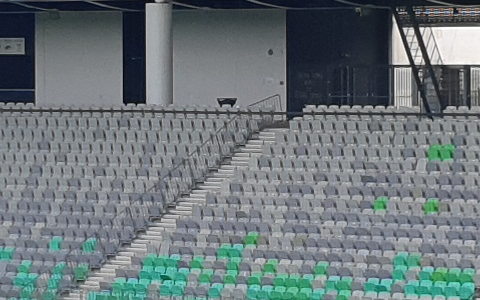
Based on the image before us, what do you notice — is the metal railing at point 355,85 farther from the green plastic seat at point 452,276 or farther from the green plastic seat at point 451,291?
the green plastic seat at point 451,291

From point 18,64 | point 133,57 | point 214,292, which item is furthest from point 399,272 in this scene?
point 18,64

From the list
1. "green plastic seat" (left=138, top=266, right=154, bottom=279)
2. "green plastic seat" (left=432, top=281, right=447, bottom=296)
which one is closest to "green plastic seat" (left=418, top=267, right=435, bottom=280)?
"green plastic seat" (left=432, top=281, right=447, bottom=296)

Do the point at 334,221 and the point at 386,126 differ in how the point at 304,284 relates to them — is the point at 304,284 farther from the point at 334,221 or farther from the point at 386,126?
the point at 386,126

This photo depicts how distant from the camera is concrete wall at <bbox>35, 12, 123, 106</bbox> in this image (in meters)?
33.7

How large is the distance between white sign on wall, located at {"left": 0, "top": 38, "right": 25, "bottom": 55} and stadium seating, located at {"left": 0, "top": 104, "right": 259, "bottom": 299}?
4351 millimetres

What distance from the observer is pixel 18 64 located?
34.9 m

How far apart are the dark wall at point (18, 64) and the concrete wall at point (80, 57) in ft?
1.77

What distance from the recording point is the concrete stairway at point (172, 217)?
78.4 ft

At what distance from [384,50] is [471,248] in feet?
42.4

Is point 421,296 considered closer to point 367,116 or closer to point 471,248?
point 471,248

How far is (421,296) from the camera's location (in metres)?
21.3

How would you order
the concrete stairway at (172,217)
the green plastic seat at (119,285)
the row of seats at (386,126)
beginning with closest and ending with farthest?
the green plastic seat at (119,285)
the concrete stairway at (172,217)
the row of seats at (386,126)

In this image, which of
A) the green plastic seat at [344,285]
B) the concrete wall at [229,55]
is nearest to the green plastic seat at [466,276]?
the green plastic seat at [344,285]

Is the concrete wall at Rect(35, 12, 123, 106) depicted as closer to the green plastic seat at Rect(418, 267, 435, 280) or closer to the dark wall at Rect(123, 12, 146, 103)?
the dark wall at Rect(123, 12, 146, 103)
